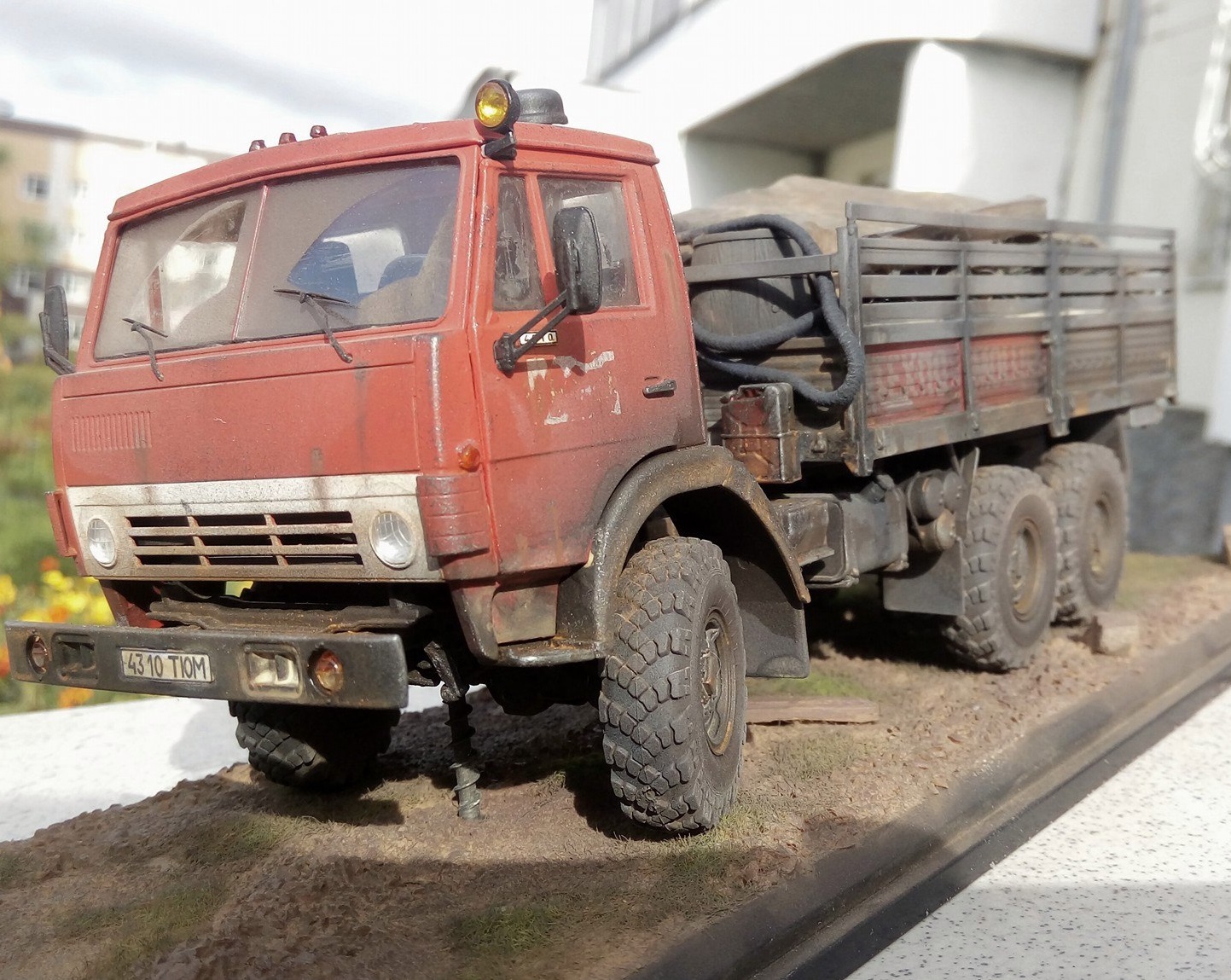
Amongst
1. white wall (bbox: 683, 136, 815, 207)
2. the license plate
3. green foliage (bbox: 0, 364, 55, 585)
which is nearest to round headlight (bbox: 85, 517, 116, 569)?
the license plate

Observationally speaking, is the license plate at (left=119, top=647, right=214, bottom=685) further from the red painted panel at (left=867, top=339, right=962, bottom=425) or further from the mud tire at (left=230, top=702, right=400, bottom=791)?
the red painted panel at (left=867, top=339, right=962, bottom=425)

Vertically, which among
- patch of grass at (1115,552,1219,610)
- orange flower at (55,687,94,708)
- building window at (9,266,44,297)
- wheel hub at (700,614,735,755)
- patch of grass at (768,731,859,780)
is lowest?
patch of grass at (1115,552,1219,610)

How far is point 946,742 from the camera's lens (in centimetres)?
538

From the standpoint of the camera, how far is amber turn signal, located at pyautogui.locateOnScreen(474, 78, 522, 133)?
379cm

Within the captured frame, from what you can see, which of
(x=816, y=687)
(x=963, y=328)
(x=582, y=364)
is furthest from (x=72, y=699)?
(x=963, y=328)

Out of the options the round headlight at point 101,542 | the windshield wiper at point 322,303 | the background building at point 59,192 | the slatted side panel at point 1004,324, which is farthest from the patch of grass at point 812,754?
the background building at point 59,192

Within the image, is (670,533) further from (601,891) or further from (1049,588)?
(1049,588)

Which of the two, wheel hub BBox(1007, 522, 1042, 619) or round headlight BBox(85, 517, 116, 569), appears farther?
wheel hub BBox(1007, 522, 1042, 619)

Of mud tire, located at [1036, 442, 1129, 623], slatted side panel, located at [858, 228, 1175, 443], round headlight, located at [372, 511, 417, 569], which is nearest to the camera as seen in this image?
round headlight, located at [372, 511, 417, 569]

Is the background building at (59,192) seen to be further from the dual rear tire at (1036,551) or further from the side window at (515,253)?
the side window at (515,253)

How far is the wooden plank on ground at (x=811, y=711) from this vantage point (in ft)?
18.4

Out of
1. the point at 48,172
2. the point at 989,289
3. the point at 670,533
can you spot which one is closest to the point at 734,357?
the point at 670,533

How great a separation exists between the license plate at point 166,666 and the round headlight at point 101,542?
432 millimetres

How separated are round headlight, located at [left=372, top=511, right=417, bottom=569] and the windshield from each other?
622 mm
